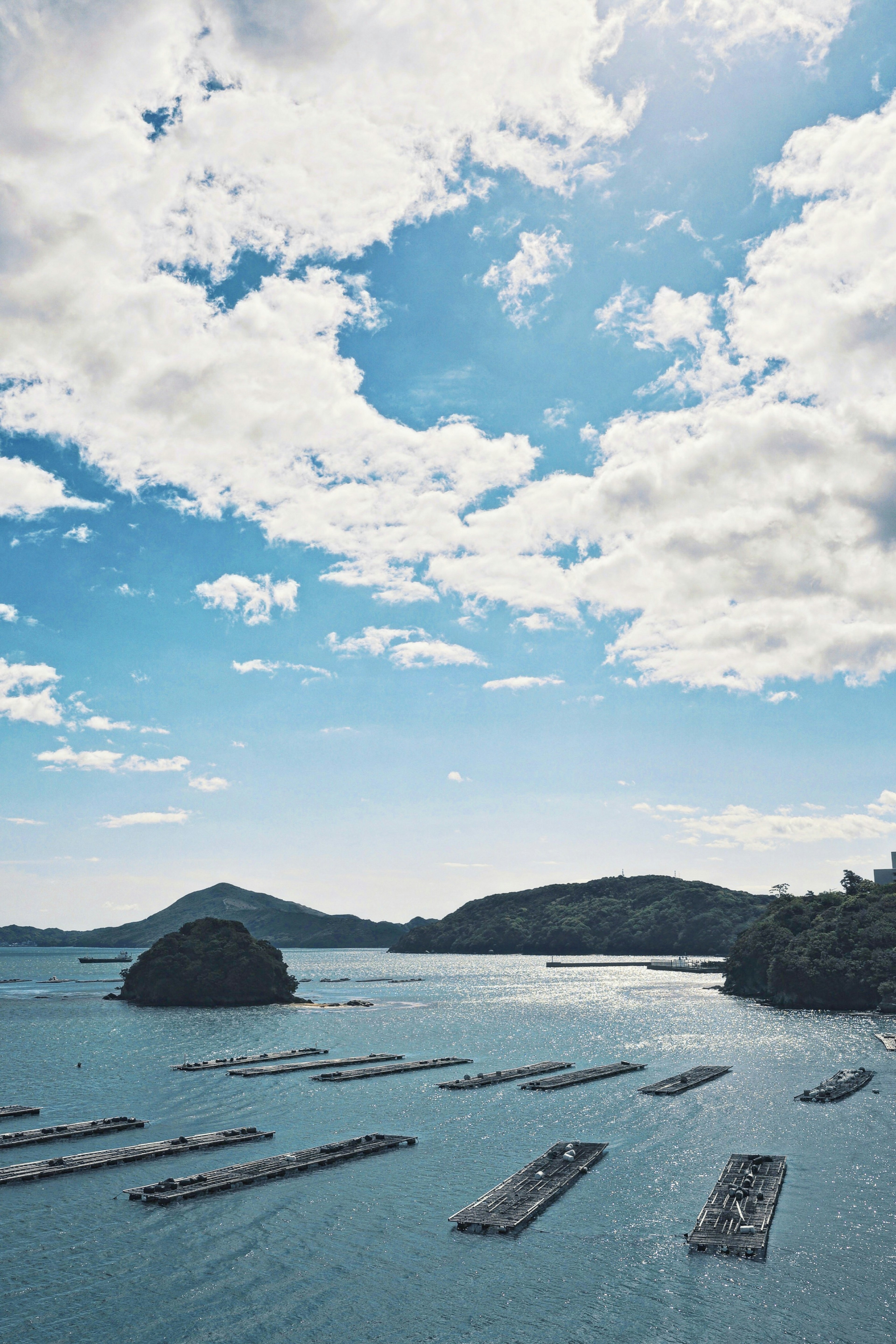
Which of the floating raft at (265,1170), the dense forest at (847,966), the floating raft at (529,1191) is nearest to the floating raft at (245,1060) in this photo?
the floating raft at (265,1170)

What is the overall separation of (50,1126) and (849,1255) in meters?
68.5

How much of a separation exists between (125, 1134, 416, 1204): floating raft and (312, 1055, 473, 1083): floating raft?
33538 mm

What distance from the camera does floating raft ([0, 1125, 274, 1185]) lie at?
2613 inches

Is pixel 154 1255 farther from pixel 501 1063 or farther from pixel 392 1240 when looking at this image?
pixel 501 1063

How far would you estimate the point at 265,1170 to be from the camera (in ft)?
219

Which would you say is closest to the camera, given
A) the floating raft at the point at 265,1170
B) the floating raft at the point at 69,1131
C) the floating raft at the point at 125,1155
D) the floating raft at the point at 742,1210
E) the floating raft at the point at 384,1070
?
the floating raft at the point at 742,1210

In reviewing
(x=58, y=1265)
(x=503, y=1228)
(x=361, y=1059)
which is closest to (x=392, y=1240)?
(x=503, y=1228)

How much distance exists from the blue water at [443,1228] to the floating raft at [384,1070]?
282 centimetres

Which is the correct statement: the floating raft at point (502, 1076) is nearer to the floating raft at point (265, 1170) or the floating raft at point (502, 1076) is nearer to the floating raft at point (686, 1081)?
the floating raft at point (686, 1081)

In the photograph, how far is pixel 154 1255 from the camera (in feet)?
168

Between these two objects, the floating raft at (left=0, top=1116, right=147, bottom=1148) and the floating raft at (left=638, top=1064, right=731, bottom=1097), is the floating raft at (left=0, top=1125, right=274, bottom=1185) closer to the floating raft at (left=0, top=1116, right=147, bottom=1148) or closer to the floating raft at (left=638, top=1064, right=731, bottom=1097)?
the floating raft at (left=0, top=1116, right=147, bottom=1148)

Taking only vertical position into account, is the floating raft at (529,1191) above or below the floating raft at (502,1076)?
above

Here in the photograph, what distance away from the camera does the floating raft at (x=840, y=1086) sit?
10000 cm

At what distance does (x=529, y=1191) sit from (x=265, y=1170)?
65.6ft
